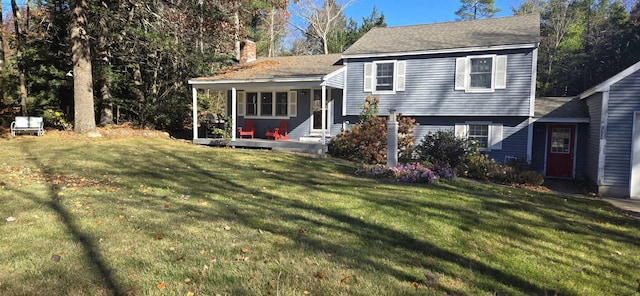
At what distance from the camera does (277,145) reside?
1566cm

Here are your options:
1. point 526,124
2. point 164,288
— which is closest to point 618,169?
point 526,124

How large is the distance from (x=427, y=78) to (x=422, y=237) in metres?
12.3

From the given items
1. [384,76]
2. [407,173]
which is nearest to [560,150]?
[384,76]

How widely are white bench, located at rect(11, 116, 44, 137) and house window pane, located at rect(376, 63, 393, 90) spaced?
14119mm

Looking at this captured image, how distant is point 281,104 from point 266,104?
0.82m

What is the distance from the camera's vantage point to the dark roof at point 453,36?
1494cm

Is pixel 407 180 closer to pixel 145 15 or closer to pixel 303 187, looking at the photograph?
pixel 303 187

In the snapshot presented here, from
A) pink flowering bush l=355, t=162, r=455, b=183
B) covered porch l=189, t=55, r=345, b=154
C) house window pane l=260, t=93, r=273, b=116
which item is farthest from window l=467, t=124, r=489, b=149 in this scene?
house window pane l=260, t=93, r=273, b=116

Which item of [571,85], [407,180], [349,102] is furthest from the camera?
[571,85]

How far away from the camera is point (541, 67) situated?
36.0 metres

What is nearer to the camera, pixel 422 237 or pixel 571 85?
pixel 422 237

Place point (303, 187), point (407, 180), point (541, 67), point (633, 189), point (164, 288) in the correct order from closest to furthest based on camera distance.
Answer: point (164, 288) → point (303, 187) → point (407, 180) → point (633, 189) → point (541, 67)

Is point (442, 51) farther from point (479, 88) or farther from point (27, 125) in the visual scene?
point (27, 125)

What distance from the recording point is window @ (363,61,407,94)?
16281 mm
